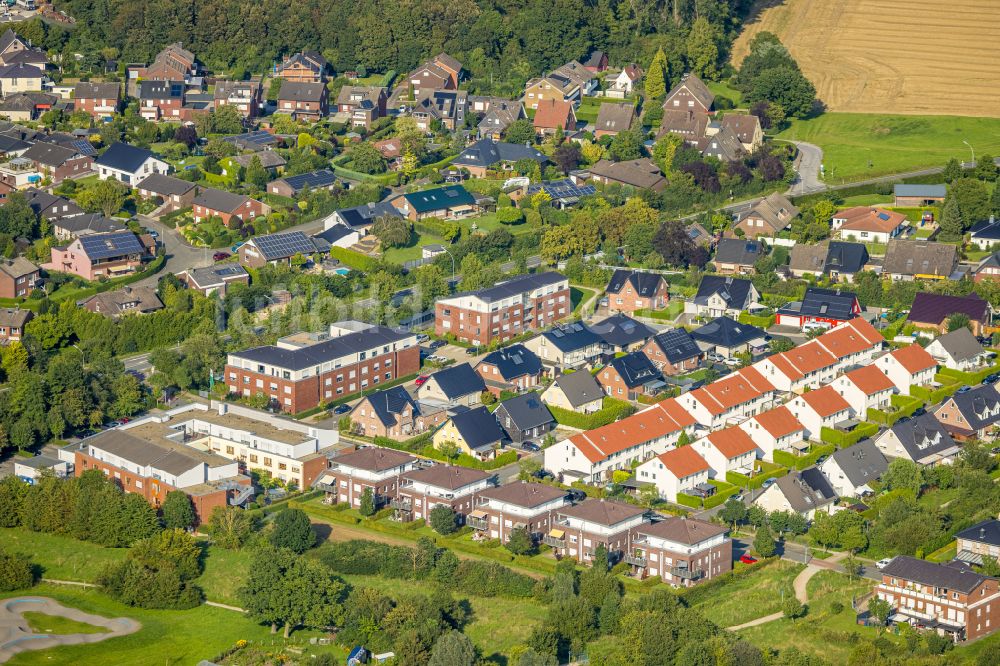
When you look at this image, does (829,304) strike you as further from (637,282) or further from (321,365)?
(321,365)

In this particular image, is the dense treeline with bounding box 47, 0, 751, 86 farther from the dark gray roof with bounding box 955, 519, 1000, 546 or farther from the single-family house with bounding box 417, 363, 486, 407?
the dark gray roof with bounding box 955, 519, 1000, 546

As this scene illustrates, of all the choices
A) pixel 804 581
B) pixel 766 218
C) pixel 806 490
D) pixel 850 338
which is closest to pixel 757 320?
pixel 850 338

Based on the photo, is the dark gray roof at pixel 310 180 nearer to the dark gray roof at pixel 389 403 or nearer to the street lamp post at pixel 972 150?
the dark gray roof at pixel 389 403

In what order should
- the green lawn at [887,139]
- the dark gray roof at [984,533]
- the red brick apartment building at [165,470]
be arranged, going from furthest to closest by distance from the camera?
the green lawn at [887,139] < the red brick apartment building at [165,470] < the dark gray roof at [984,533]

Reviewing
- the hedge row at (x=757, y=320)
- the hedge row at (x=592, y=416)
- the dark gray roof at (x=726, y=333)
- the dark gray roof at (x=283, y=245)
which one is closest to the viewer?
the hedge row at (x=592, y=416)

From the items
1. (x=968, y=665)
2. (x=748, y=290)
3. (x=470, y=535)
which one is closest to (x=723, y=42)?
(x=748, y=290)

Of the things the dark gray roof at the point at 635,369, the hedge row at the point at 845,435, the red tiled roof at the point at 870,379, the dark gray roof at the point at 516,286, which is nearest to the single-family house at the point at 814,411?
Result: the hedge row at the point at 845,435
